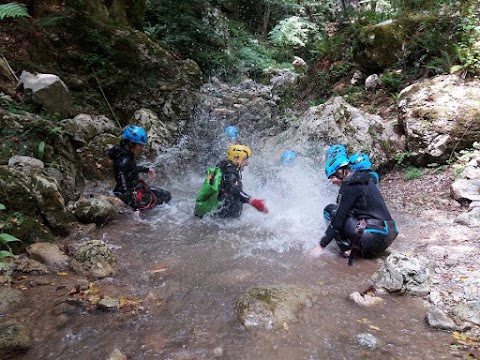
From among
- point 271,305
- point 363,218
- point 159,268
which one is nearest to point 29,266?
point 159,268

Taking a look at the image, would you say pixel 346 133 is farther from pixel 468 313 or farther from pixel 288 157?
pixel 468 313

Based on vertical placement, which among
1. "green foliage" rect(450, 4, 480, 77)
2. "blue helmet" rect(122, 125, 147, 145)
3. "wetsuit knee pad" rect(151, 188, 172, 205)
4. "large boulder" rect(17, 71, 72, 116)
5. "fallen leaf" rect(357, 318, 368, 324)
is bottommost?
"wetsuit knee pad" rect(151, 188, 172, 205)

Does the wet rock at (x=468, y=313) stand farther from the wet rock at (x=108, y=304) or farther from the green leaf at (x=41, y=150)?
the green leaf at (x=41, y=150)

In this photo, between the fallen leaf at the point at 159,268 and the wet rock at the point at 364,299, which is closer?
→ the wet rock at the point at 364,299

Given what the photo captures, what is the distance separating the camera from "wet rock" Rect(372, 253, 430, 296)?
367 centimetres

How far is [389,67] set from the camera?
10.1 m

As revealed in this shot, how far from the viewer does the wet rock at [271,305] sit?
125 inches

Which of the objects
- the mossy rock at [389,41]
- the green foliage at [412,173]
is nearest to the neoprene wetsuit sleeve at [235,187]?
the green foliage at [412,173]

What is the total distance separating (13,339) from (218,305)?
1.74 meters

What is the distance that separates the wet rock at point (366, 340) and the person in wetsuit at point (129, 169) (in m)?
4.17

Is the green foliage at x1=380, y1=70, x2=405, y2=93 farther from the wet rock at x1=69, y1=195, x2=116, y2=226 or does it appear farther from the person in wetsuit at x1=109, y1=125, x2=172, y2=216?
the wet rock at x1=69, y1=195, x2=116, y2=226

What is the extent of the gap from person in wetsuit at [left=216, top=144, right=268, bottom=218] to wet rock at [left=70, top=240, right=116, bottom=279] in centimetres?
227

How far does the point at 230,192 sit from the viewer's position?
5.87 meters

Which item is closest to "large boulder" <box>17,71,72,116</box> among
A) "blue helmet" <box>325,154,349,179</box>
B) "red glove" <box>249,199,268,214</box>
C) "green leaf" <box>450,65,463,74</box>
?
"red glove" <box>249,199,268,214</box>
